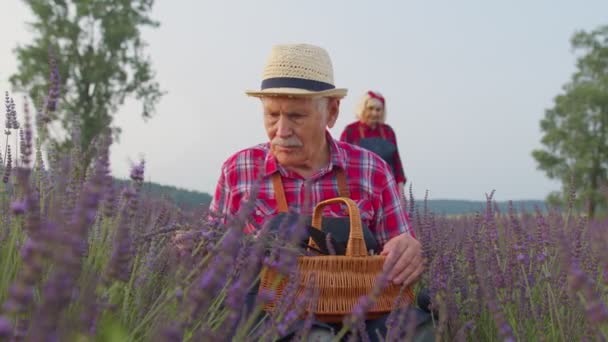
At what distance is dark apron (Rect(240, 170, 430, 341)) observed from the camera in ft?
7.54

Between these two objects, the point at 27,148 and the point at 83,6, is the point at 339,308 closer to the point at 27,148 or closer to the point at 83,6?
the point at 27,148

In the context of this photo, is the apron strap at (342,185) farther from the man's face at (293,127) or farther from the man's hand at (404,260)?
the man's hand at (404,260)

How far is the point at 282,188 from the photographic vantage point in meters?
2.80

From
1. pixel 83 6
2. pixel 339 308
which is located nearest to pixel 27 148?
pixel 339 308

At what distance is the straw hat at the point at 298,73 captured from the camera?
2.77 meters

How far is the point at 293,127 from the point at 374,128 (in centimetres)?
462

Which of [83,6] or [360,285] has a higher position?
[83,6]

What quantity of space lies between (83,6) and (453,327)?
81.1ft

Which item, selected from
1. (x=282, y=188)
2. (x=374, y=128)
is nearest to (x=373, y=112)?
(x=374, y=128)

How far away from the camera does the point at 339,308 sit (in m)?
2.19

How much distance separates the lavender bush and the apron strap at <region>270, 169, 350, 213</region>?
0.39 metres

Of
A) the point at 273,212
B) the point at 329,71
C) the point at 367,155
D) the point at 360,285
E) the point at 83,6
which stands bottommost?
the point at 360,285

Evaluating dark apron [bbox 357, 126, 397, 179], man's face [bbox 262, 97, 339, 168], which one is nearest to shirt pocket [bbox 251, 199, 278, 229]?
man's face [bbox 262, 97, 339, 168]

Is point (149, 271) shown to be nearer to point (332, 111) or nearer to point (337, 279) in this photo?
point (337, 279)
